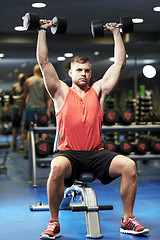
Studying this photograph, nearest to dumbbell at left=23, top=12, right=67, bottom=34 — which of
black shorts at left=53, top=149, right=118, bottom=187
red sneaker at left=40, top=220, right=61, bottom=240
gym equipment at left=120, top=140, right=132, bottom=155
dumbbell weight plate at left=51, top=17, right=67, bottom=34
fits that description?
dumbbell weight plate at left=51, top=17, right=67, bottom=34

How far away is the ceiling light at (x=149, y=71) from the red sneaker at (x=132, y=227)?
4.17 meters

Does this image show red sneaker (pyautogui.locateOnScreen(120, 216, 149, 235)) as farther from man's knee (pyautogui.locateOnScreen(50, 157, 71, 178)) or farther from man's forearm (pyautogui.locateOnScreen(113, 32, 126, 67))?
man's forearm (pyautogui.locateOnScreen(113, 32, 126, 67))

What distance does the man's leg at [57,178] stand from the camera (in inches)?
96.7

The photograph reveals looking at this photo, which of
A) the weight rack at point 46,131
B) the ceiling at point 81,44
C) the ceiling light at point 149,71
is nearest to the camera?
the weight rack at point 46,131

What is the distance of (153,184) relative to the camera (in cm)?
441

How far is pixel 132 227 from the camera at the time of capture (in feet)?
8.43

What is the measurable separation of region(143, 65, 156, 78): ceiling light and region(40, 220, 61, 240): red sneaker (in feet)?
14.3

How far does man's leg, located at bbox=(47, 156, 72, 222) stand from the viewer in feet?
8.05

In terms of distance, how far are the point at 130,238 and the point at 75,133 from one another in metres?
0.73

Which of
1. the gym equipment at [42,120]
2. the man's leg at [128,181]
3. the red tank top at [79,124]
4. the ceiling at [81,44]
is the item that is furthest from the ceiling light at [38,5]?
the man's leg at [128,181]

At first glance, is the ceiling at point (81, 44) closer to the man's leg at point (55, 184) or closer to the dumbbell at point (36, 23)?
the dumbbell at point (36, 23)

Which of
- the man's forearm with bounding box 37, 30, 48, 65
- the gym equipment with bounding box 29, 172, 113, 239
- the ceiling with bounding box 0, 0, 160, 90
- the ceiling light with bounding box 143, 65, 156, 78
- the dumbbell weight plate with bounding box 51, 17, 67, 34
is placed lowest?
the gym equipment with bounding box 29, 172, 113, 239

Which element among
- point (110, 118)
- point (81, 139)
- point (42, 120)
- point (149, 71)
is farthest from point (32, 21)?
point (149, 71)

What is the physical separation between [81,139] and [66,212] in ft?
2.68
